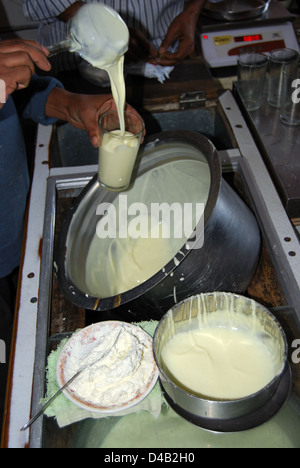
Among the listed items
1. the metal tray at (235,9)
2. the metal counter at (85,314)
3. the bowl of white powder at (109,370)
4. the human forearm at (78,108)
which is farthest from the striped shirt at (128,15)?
the bowl of white powder at (109,370)

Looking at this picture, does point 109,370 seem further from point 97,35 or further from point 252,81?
point 252,81

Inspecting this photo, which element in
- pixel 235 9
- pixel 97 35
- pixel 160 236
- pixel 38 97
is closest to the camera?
pixel 97 35

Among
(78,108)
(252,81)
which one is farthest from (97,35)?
(252,81)

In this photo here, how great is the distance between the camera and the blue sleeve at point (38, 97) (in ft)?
6.42

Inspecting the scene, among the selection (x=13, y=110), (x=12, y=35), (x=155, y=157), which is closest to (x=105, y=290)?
(x=155, y=157)

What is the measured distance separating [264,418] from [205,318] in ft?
0.93

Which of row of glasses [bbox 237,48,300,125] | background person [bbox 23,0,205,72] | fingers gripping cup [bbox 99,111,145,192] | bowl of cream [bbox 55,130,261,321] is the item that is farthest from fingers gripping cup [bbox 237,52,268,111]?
fingers gripping cup [bbox 99,111,145,192]

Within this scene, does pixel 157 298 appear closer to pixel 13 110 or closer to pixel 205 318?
pixel 205 318

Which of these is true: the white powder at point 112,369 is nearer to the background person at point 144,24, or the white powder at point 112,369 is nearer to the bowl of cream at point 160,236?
the bowl of cream at point 160,236

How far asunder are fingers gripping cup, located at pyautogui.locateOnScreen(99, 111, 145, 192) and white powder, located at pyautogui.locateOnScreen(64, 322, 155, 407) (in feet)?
1.77

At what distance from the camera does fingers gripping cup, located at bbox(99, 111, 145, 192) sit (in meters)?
1.36

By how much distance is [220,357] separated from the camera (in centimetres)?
108

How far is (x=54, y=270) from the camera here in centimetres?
141

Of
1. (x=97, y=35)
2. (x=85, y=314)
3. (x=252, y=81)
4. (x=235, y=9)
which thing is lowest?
(x=85, y=314)
